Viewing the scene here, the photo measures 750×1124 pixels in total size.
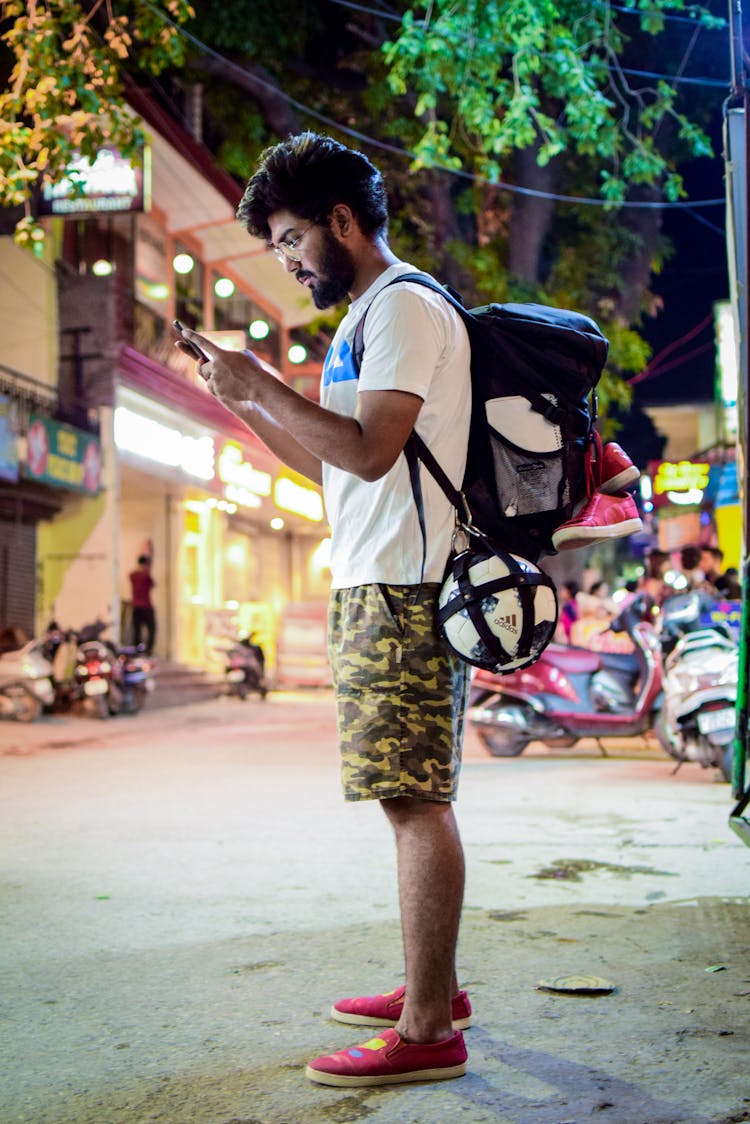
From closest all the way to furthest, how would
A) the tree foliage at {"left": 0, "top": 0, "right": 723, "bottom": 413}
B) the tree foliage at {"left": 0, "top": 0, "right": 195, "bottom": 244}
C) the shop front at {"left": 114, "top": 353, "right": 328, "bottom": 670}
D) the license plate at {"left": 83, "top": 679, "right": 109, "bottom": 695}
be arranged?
the tree foliage at {"left": 0, "top": 0, "right": 195, "bottom": 244}, the license plate at {"left": 83, "top": 679, "right": 109, "bottom": 695}, the tree foliage at {"left": 0, "top": 0, "right": 723, "bottom": 413}, the shop front at {"left": 114, "top": 353, "right": 328, "bottom": 670}

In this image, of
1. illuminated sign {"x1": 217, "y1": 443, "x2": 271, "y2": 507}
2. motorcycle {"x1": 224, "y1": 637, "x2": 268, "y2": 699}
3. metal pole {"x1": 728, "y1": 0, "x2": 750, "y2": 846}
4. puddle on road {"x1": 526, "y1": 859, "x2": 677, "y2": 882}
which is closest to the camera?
metal pole {"x1": 728, "y1": 0, "x2": 750, "y2": 846}

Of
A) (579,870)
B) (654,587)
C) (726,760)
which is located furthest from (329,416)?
(654,587)

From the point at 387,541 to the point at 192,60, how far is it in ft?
54.6

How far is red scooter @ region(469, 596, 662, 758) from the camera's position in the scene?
981cm

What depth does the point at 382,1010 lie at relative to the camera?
9.84 ft

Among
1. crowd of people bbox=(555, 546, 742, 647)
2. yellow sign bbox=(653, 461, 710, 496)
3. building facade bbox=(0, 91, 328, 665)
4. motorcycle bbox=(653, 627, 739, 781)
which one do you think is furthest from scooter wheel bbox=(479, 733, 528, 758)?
yellow sign bbox=(653, 461, 710, 496)

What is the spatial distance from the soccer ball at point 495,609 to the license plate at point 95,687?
1243 cm

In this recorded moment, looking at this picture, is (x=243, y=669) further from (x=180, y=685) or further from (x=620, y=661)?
(x=620, y=661)

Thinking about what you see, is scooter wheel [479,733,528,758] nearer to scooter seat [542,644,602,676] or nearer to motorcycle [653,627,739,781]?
scooter seat [542,644,602,676]

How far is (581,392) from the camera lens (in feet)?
9.53

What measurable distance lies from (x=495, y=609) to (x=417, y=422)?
0.47m

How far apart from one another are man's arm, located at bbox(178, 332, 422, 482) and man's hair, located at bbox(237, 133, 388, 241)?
1.36ft

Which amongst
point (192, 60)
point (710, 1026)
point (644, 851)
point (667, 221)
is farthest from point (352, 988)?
point (667, 221)

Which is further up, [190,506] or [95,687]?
[190,506]
